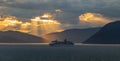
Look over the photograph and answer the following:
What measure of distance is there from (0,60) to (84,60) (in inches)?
1346

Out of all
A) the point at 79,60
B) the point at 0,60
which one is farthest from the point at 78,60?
the point at 0,60

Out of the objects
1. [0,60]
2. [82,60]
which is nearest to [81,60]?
[82,60]

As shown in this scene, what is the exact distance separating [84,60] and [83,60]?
0.65 meters

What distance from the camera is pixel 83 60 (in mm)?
165250

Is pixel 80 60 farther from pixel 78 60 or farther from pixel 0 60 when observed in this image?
pixel 0 60

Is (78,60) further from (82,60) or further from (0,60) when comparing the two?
(0,60)

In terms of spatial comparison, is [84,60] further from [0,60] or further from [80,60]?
[0,60]

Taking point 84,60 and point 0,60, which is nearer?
point 0,60

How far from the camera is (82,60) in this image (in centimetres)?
16525

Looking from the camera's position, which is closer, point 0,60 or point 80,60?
point 0,60

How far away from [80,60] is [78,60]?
1190 millimetres

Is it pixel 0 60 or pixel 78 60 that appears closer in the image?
pixel 0 60

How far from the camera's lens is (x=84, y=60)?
544 feet

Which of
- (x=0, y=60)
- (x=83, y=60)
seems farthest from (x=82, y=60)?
(x=0, y=60)
